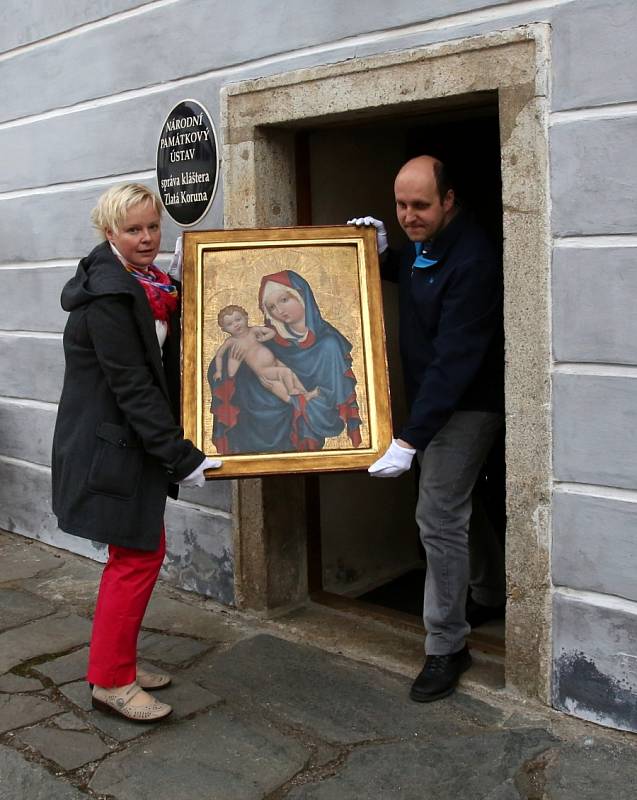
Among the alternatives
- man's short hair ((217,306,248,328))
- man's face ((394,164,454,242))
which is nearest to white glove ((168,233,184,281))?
man's short hair ((217,306,248,328))

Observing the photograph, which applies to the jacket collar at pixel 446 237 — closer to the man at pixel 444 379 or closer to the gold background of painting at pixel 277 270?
the man at pixel 444 379

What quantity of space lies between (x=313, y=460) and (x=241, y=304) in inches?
25.5

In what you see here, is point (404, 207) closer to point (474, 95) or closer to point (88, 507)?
point (474, 95)

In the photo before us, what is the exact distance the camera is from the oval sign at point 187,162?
177 inches

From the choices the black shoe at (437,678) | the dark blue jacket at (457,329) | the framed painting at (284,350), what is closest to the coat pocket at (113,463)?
the framed painting at (284,350)

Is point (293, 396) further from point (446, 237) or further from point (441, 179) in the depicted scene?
point (441, 179)

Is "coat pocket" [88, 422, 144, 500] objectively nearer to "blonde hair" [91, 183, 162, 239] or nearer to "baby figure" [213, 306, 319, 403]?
"baby figure" [213, 306, 319, 403]

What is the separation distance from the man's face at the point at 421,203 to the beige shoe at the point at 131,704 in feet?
6.09

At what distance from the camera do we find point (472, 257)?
3580 mm

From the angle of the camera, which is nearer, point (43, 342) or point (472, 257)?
point (472, 257)

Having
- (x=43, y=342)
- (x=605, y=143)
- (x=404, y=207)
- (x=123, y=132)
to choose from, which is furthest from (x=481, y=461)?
(x=43, y=342)

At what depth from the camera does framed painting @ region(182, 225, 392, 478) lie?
369 cm

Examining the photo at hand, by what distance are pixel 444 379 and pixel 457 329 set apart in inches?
7.0

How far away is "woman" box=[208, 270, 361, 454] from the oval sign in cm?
91
